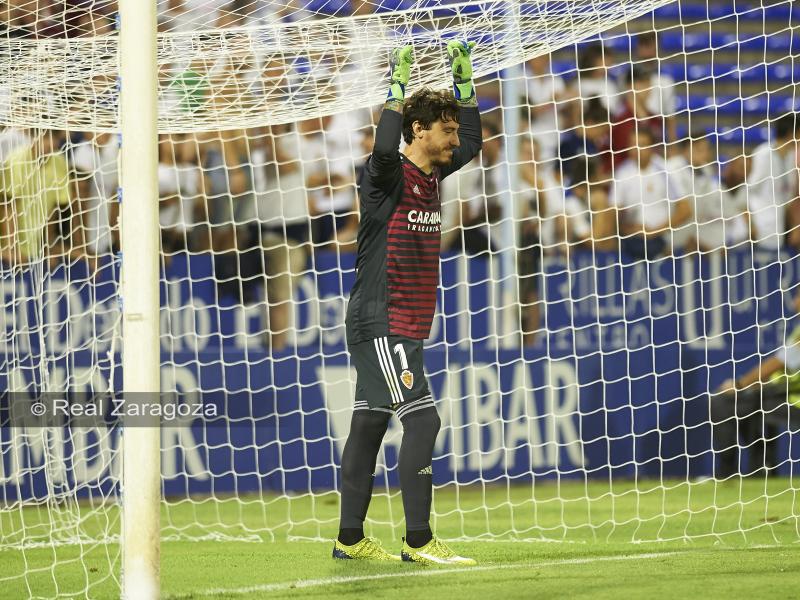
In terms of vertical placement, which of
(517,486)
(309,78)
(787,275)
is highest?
(309,78)

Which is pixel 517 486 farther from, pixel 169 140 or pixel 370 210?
pixel 370 210

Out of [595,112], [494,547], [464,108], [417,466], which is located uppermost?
[464,108]

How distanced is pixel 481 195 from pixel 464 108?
3173 millimetres

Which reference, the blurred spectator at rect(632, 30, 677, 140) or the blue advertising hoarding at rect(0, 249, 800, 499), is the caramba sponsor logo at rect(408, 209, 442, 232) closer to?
the blue advertising hoarding at rect(0, 249, 800, 499)

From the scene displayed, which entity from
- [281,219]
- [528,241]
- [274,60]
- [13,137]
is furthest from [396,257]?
[528,241]

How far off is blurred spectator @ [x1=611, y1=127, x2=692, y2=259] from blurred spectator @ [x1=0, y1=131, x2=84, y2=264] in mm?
3346

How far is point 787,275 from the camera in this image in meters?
7.41

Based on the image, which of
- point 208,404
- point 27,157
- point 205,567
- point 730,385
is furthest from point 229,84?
point 730,385

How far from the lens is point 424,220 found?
418 centimetres

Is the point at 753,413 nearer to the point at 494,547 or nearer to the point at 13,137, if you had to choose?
the point at 494,547

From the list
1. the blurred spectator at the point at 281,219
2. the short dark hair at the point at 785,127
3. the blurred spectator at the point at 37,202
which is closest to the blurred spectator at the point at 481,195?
the blurred spectator at the point at 281,219

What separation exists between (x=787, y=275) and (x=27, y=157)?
4.50m

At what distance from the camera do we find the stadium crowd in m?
7.11

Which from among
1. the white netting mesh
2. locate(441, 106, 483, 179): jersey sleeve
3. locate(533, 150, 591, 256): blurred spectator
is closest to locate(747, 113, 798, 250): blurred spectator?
locate(533, 150, 591, 256): blurred spectator
